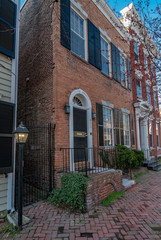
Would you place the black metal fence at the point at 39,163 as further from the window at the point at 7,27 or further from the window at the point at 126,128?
the window at the point at 126,128

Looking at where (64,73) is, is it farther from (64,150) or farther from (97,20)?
(97,20)

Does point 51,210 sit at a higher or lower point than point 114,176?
lower

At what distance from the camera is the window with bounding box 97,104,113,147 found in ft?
20.7

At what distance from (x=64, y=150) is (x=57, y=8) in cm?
479

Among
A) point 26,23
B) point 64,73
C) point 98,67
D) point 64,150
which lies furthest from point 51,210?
point 26,23

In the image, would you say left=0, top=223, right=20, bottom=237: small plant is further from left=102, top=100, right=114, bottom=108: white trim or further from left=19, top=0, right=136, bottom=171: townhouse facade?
left=102, top=100, right=114, bottom=108: white trim

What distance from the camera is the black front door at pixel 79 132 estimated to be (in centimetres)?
525

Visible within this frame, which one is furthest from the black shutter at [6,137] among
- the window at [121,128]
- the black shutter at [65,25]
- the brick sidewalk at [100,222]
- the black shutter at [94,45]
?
the window at [121,128]

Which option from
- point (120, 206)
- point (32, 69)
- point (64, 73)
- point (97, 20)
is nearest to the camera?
point (120, 206)

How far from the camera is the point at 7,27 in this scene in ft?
12.9

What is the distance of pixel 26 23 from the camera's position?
22.8ft

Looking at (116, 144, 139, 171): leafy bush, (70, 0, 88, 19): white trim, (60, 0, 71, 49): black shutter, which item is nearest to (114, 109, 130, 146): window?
(116, 144, 139, 171): leafy bush

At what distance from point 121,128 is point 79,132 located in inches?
132

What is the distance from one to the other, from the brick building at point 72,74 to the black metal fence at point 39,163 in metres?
0.26
